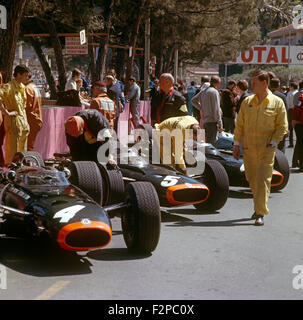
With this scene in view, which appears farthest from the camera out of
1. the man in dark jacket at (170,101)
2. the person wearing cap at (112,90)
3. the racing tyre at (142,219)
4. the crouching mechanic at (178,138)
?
the person wearing cap at (112,90)

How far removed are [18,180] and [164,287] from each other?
2440 mm

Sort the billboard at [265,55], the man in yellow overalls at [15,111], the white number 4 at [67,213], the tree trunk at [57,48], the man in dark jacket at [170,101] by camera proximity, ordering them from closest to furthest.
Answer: the white number 4 at [67,213], the man in yellow overalls at [15,111], the man in dark jacket at [170,101], the tree trunk at [57,48], the billboard at [265,55]

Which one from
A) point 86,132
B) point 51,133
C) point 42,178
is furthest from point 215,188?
point 51,133

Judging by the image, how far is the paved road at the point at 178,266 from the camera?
19.1 feet

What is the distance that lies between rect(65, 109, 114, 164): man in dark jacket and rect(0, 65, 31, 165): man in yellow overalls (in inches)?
84.1

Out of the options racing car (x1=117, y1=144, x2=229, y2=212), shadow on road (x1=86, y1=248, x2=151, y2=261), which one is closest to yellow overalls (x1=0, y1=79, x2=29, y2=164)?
racing car (x1=117, y1=144, x2=229, y2=212)

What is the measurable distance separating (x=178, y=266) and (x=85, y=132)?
3.07 meters

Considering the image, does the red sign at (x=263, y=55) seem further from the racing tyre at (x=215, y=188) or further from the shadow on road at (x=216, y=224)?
the shadow on road at (x=216, y=224)

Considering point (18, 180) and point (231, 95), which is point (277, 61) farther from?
point (18, 180)

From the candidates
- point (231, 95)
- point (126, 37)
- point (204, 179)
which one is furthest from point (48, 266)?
point (126, 37)

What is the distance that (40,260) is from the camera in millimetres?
6848

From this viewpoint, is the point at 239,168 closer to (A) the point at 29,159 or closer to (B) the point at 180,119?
(B) the point at 180,119

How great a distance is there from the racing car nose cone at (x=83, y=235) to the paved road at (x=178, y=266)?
25 centimetres

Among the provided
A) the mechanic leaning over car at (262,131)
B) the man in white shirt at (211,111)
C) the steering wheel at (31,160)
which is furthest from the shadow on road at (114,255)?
the man in white shirt at (211,111)
